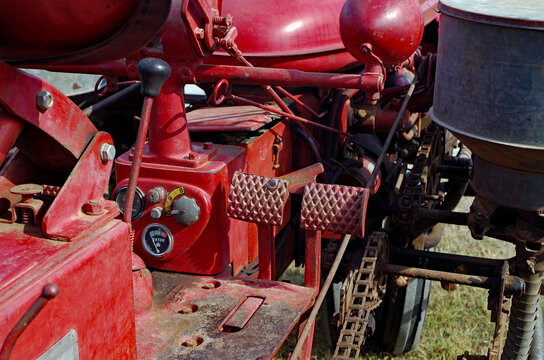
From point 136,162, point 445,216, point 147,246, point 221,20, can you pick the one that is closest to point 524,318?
point 445,216

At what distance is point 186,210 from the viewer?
2521 mm

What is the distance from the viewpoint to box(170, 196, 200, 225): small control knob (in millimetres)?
2518

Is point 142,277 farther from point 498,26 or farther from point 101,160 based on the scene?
point 498,26

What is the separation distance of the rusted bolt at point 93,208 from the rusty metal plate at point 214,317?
582 millimetres

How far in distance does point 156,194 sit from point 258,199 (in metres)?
0.41

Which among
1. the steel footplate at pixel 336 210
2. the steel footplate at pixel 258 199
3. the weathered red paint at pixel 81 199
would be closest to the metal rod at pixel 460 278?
the steel footplate at pixel 336 210

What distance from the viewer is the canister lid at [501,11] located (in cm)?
214

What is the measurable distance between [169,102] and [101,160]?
2.48ft

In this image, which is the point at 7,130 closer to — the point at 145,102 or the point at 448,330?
the point at 145,102

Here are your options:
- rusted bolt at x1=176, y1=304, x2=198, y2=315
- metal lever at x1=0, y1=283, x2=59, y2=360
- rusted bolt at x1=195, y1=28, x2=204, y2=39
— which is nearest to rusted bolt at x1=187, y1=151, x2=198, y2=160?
rusted bolt at x1=195, y1=28, x2=204, y2=39

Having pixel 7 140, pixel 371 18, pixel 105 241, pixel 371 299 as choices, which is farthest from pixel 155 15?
pixel 371 299

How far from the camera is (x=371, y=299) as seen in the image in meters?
2.83

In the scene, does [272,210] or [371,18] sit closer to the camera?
[272,210]

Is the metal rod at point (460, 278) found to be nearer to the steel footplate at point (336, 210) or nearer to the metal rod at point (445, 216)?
the metal rod at point (445, 216)
